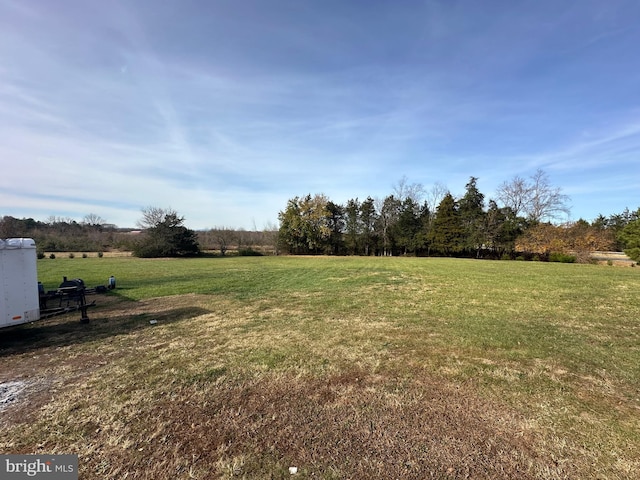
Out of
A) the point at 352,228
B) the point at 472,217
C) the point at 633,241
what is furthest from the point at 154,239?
the point at 633,241

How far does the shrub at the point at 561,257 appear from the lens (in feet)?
97.1

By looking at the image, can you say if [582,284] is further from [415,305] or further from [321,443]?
[321,443]

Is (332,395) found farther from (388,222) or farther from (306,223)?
(388,222)

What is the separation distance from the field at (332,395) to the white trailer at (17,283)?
0.67 metres

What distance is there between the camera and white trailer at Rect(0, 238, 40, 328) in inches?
205

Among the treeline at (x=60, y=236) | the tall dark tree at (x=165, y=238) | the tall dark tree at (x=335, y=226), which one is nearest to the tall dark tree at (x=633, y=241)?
the tall dark tree at (x=335, y=226)

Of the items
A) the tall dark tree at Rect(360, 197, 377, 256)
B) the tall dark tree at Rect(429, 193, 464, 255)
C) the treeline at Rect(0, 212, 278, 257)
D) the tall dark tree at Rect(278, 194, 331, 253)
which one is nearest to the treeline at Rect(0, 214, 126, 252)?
the treeline at Rect(0, 212, 278, 257)

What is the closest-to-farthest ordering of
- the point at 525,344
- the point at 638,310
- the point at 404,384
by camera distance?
the point at 404,384
the point at 525,344
the point at 638,310

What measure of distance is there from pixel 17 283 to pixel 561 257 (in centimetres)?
4061

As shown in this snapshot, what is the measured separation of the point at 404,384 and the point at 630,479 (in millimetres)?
2079

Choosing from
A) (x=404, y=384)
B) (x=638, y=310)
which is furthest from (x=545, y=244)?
(x=404, y=384)

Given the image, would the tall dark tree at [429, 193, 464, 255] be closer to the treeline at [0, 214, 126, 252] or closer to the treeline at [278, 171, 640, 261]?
the treeline at [278, 171, 640, 261]

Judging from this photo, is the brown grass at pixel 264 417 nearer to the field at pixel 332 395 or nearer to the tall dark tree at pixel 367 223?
the field at pixel 332 395

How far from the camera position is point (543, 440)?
8.80 ft
